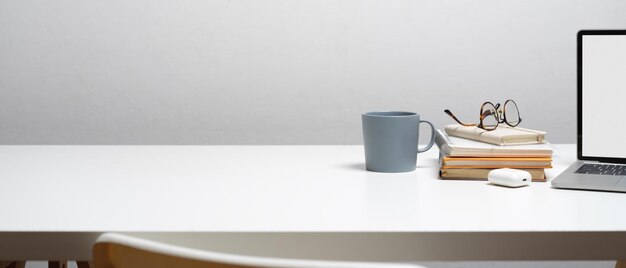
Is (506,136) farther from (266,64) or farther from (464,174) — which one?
(266,64)

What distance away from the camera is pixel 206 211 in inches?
36.0

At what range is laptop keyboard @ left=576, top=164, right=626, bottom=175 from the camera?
3.78ft

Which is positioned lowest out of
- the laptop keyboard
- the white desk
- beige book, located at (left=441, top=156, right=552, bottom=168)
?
the white desk

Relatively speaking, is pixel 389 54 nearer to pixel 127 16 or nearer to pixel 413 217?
pixel 127 16

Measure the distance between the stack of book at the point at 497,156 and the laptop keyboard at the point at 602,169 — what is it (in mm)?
68

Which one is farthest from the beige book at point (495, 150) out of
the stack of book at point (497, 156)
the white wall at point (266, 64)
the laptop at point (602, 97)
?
the white wall at point (266, 64)

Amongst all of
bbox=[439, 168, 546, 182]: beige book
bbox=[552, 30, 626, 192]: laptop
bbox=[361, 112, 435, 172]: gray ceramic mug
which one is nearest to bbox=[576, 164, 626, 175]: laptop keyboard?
bbox=[552, 30, 626, 192]: laptop

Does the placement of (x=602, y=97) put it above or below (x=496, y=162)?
above

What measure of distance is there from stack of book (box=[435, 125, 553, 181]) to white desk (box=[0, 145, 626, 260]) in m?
0.03

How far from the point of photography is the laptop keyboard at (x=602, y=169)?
115 centimetres

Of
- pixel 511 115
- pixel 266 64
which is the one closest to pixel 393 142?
pixel 511 115

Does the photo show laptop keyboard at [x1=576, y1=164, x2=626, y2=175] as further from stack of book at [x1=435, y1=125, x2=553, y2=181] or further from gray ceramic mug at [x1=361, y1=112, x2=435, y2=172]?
gray ceramic mug at [x1=361, y1=112, x2=435, y2=172]

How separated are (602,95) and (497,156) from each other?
259mm

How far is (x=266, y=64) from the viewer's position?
2615 mm
